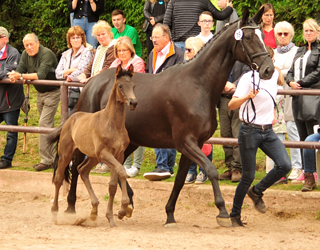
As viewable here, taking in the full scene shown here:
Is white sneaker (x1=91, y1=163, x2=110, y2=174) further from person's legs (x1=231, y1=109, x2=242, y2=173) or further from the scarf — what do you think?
the scarf

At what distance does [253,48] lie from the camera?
20.5 ft

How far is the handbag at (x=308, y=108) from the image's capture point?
7.91m

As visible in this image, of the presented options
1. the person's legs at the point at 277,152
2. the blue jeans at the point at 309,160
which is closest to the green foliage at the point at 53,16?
the blue jeans at the point at 309,160

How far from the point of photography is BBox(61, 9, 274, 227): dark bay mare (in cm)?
629

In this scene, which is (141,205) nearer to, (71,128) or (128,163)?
(128,163)

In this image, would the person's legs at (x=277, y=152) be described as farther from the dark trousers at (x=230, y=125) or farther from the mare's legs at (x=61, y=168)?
the mare's legs at (x=61, y=168)

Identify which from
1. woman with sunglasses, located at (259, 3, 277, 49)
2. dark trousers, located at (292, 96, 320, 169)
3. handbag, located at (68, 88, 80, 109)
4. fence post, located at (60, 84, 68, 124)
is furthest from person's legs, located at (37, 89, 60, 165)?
dark trousers, located at (292, 96, 320, 169)

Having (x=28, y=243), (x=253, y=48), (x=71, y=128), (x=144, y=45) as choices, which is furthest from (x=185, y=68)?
(x=144, y=45)

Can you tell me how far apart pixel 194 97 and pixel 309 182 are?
7.63 feet

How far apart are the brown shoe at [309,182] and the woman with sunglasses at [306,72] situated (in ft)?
2.27

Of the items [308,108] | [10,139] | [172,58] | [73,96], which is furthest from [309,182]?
[10,139]

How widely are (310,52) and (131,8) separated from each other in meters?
6.76

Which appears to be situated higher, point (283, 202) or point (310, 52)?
point (310, 52)

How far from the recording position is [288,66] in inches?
337
